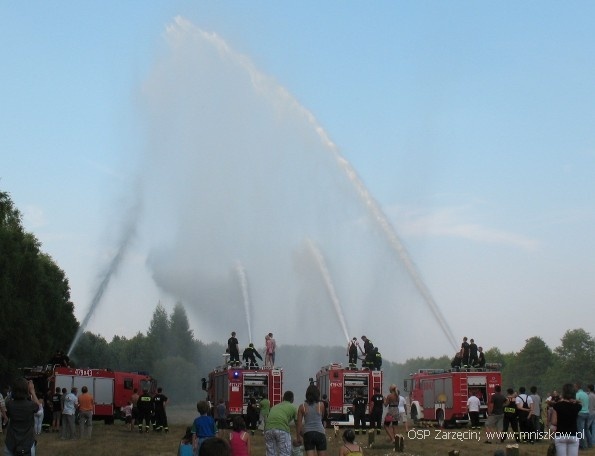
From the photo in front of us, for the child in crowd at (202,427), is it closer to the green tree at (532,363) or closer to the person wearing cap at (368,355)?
the person wearing cap at (368,355)

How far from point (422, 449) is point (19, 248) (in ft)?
155

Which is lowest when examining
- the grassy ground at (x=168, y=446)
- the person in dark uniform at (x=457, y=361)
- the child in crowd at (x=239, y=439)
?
the grassy ground at (x=168, y=446)

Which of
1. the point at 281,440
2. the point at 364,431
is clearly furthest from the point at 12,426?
the point at 364,431

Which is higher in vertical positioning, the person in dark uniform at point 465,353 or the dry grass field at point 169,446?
the person in dark uniform at point 465,353

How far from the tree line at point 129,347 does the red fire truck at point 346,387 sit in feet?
Result: 46.6

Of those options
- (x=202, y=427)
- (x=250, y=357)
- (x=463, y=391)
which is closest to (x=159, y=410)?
(x=250, y=357)

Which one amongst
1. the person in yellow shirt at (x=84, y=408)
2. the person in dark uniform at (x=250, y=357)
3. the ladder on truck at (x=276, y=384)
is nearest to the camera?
the person in yellow shirt at (x=84, y=408)

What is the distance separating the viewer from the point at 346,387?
38.9m

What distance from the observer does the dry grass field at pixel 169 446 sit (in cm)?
2594

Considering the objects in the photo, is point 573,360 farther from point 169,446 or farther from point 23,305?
point 169,446

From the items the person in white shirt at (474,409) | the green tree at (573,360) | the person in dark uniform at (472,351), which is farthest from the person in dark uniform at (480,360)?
the green tree at (573,360)

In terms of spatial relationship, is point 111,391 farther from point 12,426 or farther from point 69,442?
point 12,426

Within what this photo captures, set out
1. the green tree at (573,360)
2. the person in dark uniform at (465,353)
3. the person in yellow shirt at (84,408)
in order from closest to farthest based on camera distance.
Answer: the person in yellow shirt at (84,408) → the person in dark uniform at (465,353) → the green tree at (573,360)

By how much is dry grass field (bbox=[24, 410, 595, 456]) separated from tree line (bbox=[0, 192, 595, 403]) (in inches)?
837
